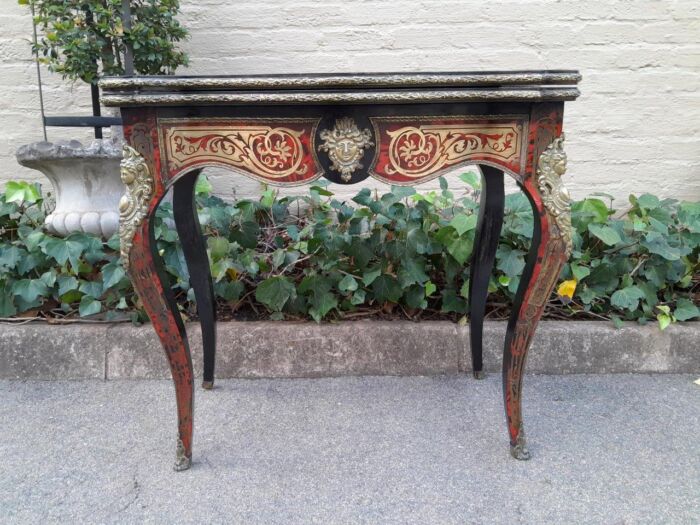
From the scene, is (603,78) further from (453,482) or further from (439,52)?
(453,482)

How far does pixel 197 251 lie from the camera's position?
1.77 m

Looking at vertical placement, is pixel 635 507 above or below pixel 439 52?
below

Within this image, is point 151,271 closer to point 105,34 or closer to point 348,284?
point 348,284

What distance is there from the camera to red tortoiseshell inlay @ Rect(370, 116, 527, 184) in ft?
4.10

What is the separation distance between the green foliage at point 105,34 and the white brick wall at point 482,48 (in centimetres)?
43

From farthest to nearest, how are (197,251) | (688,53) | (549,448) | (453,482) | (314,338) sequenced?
(688,53) → (314,338) → (197,251) → (549,448) → (453,482)

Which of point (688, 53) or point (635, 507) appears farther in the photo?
point (688, 53)

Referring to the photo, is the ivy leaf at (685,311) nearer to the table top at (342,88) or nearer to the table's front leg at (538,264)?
the table's front leg at (538,264)

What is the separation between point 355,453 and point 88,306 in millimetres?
1342

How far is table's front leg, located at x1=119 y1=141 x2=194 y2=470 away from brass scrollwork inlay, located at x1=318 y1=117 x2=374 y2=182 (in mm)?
447

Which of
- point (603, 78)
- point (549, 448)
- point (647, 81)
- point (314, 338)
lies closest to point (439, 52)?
point (603, 78)

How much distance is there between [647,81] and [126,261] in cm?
286

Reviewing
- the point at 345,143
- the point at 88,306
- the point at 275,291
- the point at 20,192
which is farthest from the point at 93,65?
the point at 345,143

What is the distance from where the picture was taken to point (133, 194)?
4.08ft
